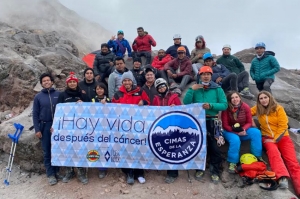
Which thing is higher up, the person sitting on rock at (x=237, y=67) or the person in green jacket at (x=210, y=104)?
the person sitting on rock at (x=237, y=67)

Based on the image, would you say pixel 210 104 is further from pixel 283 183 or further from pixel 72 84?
pixel 72 84

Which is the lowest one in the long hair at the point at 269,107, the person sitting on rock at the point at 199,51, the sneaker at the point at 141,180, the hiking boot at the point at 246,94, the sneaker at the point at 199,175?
the sneaker at the point at 141,180

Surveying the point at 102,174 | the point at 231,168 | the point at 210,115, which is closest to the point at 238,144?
the point at 231,168

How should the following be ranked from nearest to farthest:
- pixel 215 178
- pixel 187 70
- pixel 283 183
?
1. pixel 283 183
2. pixel 215 178
3. pixel 187 70

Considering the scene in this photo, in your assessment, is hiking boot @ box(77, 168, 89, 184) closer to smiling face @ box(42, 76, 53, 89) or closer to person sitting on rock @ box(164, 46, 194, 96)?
smiling face @ box(42, 76, 53, 89)

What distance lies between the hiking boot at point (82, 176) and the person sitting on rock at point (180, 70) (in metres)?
4.23

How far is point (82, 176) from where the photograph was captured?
6.48 m

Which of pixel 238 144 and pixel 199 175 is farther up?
pixel 238 144

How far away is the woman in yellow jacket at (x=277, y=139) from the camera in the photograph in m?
5.89

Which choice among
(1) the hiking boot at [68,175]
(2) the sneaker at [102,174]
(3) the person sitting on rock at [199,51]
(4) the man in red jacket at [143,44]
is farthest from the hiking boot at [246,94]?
(1) the hiking boot at [68,175]

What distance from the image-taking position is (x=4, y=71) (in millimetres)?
9703

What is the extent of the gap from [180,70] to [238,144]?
4.11 metres

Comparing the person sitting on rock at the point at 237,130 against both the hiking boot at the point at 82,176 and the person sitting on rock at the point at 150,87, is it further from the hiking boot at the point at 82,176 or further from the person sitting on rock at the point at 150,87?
the hiking boot at the point at 82,176

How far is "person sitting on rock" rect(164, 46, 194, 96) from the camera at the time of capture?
923cm
